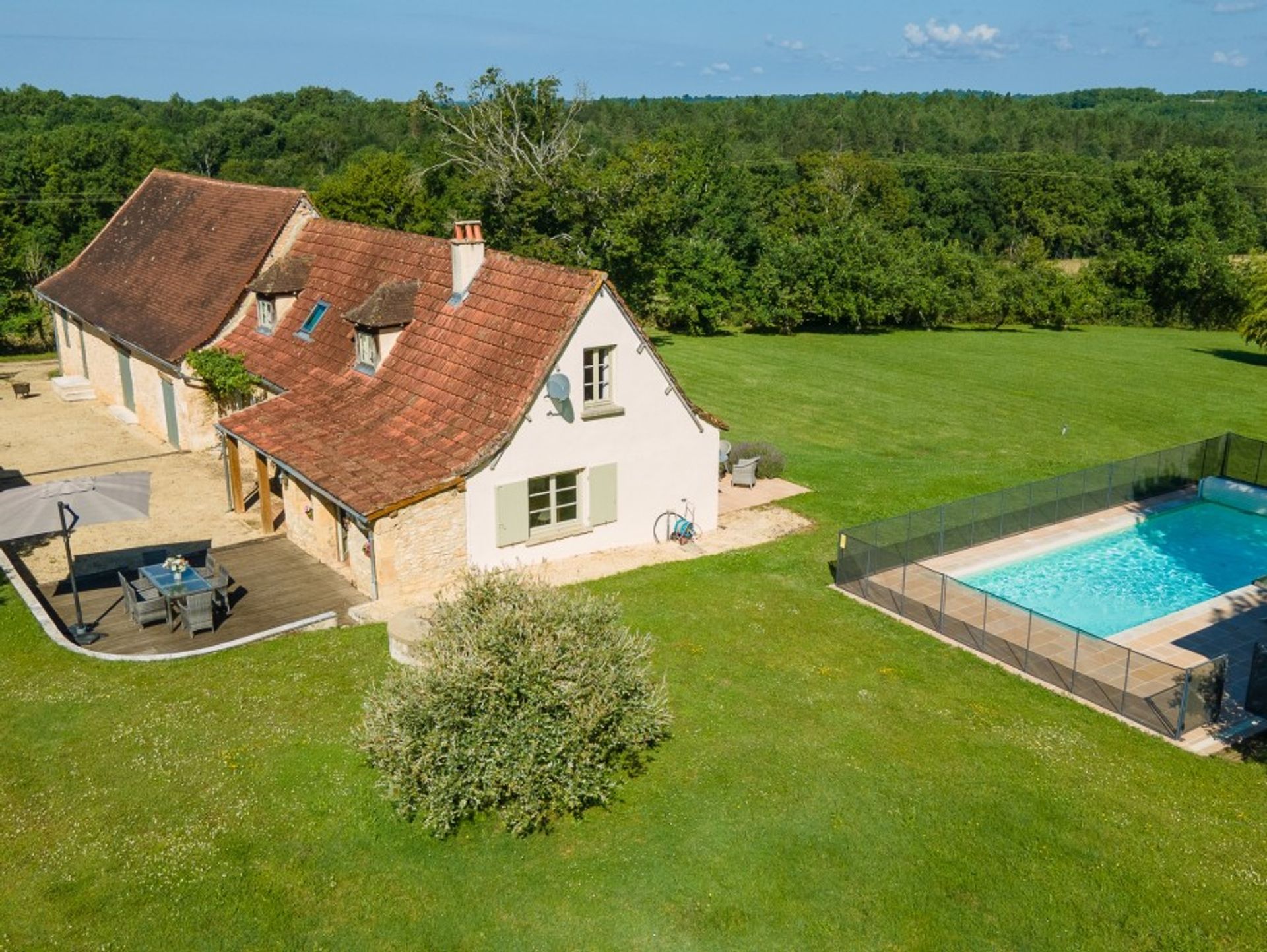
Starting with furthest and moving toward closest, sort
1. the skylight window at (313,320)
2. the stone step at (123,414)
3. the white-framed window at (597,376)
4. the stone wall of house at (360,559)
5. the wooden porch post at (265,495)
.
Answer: the stone step at (123,414), the skylight window at (313,320), the wooden porch post at (265,495), the white-framed window at (597,376), the stone wall of house at (360,559)

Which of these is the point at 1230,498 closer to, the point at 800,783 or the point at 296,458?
the point at 800,783

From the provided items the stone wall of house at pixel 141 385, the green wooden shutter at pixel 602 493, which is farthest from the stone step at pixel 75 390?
the green wooden shutter at pixel 602 493

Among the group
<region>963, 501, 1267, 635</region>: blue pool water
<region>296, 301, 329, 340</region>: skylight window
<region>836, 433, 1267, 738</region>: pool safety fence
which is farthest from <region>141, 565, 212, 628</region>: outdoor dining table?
<region>963, 501, 1267, 635</region>: blue pool water

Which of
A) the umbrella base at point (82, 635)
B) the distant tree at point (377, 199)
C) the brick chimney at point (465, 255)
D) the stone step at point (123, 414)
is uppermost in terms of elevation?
the distant tree at point (377, 199)

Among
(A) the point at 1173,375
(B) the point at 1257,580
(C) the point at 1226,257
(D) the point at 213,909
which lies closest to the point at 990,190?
(C) the point at 1226,257

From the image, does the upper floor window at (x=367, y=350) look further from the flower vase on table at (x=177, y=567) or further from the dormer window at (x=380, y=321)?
the flower vase on table at (x=177, y=567)

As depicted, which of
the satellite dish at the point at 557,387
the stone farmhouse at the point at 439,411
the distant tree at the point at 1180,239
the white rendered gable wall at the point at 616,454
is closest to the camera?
the stone farmhouse at the point at 439,411
